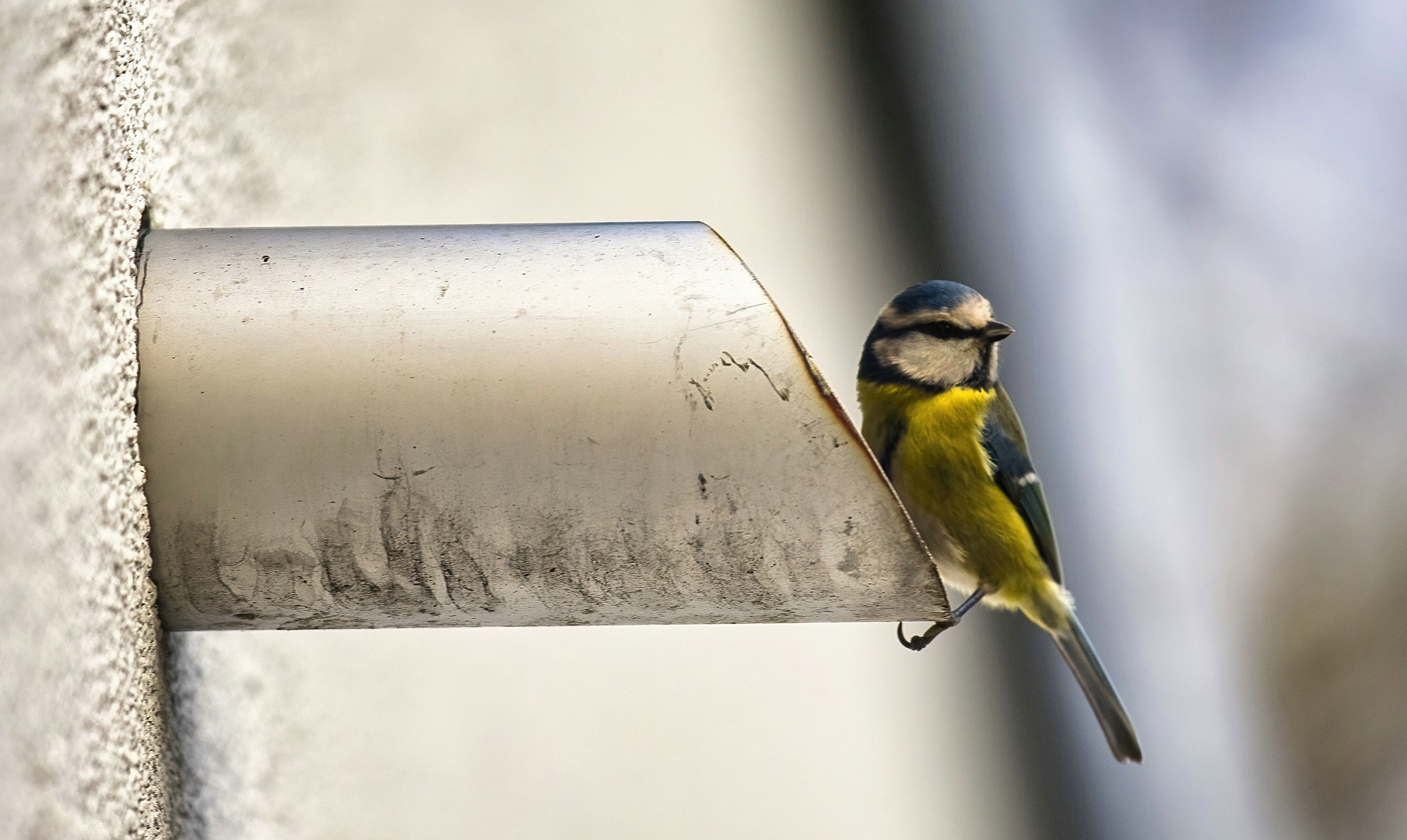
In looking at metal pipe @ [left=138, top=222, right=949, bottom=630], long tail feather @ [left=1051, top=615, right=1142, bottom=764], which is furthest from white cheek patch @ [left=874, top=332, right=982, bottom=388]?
metal pipe @ [left=138, top=222, right=949, bottom=630]

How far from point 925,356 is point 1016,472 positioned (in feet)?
0.42

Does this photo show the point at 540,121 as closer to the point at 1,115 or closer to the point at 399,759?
the point at 399,759

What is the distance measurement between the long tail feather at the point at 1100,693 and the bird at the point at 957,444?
64 millimetres

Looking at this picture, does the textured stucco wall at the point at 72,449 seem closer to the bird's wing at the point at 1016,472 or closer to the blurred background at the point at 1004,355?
the blurred background at the point at 1004,355

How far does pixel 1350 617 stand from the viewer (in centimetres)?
178

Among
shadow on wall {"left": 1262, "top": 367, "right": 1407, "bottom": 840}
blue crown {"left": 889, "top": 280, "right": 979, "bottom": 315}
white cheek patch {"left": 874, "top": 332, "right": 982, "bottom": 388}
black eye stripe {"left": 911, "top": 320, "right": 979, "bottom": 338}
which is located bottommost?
shadow on wall {"left": 1262, "top": 367, "right": 1407, "bottom": 840}

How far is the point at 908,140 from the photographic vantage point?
1155 mm

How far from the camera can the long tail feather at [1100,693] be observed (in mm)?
875

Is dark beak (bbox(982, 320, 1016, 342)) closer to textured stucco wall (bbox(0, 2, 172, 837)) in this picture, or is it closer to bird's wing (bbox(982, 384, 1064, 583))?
bird's wing (bbox(982, 384, 1064, 583))

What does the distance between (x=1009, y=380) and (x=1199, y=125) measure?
26.0 inches

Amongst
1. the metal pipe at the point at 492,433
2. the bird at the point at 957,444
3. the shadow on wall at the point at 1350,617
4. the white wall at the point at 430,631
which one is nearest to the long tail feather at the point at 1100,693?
the bird at the point at 957,444

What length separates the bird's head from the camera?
778 mm

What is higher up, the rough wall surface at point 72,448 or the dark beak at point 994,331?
the rough wall surface at point 72,448

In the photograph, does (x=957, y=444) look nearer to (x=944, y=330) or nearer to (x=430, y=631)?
(x=944, y=330)
